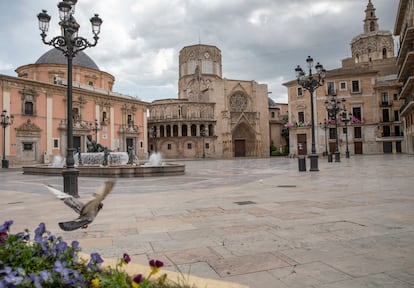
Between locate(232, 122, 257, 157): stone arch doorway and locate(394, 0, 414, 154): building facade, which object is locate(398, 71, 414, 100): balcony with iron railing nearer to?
locate(394, 0, 414, 154): building facade

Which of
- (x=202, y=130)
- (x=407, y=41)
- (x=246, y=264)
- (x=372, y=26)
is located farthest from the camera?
(x=372, y=26)

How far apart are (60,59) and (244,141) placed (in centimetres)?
3386

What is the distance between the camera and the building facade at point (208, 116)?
5516 cm

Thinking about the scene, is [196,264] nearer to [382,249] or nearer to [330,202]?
[382,249]

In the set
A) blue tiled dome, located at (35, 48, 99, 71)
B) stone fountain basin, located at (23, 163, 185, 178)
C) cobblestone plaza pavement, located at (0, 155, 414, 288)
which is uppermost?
blue tiled dome, located at (35, 48, 99, 71)

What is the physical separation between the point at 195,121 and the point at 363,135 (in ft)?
87.7

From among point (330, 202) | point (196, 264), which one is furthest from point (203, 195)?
point (196, 264)

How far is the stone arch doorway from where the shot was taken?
5881 centimetres

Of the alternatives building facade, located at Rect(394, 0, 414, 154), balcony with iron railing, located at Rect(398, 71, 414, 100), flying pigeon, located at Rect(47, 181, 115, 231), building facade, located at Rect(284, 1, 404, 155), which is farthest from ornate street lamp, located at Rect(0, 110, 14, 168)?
balcony with iron railing, located at Rect(398, 71, 414, 100)

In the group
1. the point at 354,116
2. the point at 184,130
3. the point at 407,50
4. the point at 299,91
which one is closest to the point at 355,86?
the point at 354,116

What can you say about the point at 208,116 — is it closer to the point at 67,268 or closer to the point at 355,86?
the point at 355,86

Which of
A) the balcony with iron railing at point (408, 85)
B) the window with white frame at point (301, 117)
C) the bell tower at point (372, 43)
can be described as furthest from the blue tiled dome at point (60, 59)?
the bell tower at point (372, 43)

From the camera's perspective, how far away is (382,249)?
12.4 feet

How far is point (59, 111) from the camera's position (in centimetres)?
3659
